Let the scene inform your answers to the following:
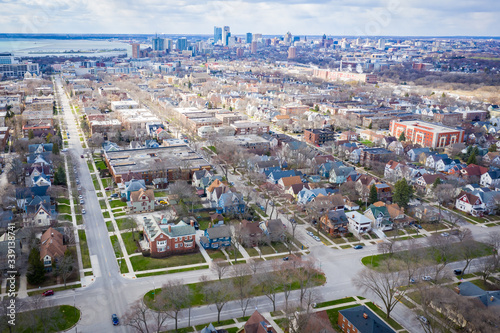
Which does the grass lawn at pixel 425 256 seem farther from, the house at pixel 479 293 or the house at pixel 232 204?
the house at pixel 232 204

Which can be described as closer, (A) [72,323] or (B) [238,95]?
(A) [72,323]

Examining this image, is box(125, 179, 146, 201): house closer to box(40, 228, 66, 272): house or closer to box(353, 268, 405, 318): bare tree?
box(40, 228, 66, 272): house

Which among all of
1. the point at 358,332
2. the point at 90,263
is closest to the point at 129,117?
the point at 90,263

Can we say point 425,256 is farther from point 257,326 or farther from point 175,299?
point 175,299

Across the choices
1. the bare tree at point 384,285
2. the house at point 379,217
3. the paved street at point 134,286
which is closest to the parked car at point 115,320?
the paved street at point 134,286

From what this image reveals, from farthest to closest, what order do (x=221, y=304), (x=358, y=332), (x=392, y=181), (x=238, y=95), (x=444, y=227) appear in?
1. (x=238, y=95)
2. (x=392, y=181)
3. (x=444, y=227)
4. (x=221, y=304)
5. (x=358, y=332)

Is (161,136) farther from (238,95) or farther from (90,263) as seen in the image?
(238,95)

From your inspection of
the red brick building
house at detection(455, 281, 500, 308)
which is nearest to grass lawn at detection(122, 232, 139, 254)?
house at detection(455, 281, 500, 308)
